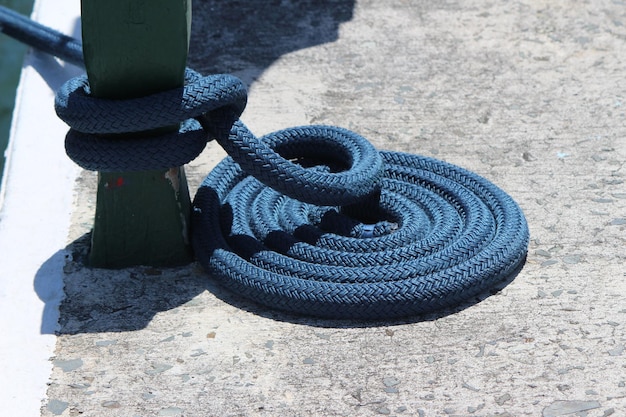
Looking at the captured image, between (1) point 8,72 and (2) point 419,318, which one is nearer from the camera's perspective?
(2) point 419,318

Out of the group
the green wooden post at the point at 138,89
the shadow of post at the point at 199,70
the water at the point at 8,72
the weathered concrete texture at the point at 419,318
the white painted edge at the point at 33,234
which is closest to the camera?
the weathered concrete texture at the point at 419,318

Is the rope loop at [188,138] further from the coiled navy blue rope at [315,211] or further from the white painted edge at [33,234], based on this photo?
the white painted edge at [33,234]

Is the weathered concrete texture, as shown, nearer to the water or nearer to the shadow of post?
the shadow of post

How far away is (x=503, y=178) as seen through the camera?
3861 millimetres

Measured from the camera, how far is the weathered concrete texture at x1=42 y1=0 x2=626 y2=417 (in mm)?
2818

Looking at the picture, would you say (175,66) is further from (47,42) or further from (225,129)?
(47,42)

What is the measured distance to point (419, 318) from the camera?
3127mm

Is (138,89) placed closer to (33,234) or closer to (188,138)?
(188,138)

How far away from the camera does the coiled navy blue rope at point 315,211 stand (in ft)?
10.2

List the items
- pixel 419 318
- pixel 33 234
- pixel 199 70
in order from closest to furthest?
pixel 419 318, pixel 33 234, pixel 199 70

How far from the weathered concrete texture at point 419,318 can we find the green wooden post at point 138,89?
0.08 metres

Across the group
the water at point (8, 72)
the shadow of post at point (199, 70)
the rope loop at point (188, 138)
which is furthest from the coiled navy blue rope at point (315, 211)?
the water at point (8, 72)

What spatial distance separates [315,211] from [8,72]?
Result: 341 centimetres

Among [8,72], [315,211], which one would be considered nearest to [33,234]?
[315,211]
